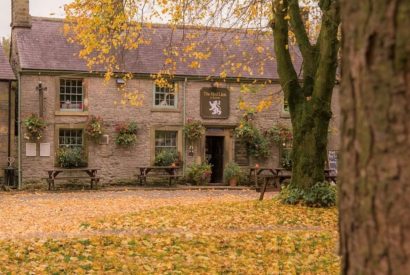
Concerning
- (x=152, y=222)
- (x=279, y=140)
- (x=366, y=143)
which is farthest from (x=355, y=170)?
(x=279, y=140)

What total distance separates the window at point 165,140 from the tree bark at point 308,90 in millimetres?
11297

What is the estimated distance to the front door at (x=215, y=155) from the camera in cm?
2636

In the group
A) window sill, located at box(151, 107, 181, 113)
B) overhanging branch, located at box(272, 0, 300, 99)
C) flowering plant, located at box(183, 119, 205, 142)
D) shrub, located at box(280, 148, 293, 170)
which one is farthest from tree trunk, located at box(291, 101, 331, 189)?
shrub, located at box(280, 148, 293, 170)

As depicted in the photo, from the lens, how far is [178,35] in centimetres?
2766

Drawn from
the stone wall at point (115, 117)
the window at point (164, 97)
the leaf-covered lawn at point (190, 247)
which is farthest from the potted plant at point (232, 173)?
the leaf-covered lawn at point (190, 247)

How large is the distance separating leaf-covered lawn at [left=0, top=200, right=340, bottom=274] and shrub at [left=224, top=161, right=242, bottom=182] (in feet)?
41.3

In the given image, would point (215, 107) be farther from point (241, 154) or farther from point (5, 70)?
point (5, 70)

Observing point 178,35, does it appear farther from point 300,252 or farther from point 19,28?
point 300,252

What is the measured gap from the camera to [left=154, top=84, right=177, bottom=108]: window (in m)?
25.2

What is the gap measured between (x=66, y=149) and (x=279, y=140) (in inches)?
379

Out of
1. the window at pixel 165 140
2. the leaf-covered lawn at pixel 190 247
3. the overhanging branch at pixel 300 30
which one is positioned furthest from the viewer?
the window at pixel 165 140

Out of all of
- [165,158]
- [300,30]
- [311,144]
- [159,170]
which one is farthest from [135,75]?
[311,144]

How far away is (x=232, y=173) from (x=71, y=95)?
781 cm

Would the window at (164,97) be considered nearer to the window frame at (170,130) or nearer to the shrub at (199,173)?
the window frame at (170,130)
